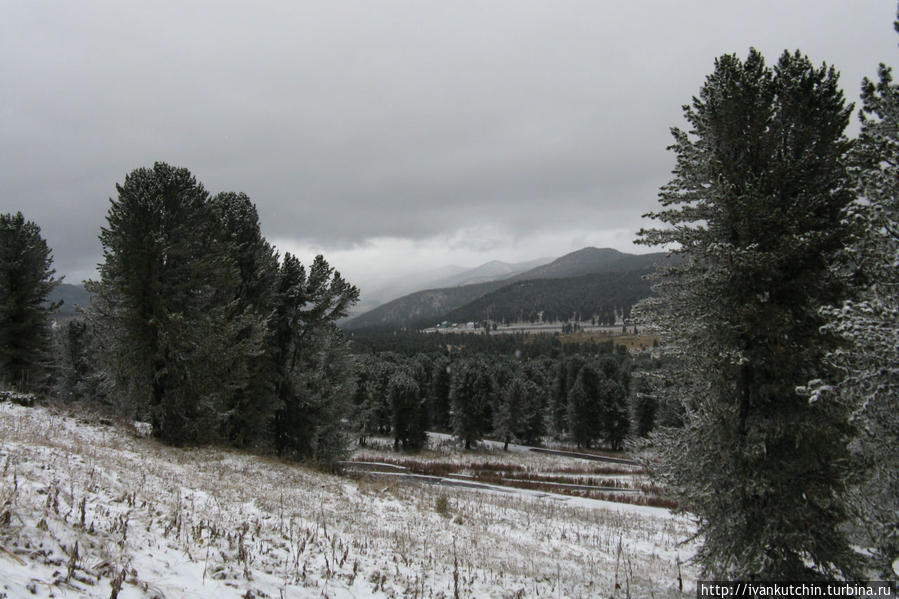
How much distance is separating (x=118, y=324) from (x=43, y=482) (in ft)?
41.1

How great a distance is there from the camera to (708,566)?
362 inches

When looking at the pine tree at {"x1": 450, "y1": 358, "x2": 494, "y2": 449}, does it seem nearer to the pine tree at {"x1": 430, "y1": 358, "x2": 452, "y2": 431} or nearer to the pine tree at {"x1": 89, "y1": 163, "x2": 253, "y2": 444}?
the pine tree at {"x1": 430, "y1": 358, "x2": 452, "y2": 431}

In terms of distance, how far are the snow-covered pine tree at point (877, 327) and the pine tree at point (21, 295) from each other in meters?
40.5

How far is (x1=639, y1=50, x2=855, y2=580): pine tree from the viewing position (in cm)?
862

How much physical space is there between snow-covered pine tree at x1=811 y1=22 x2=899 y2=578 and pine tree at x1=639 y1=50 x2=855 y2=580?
2.30 ft

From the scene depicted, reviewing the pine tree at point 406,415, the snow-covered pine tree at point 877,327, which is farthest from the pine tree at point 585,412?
the snow-covered pine tree at point 877,327

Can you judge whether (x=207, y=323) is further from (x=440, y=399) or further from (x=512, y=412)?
(x=440, y=399)

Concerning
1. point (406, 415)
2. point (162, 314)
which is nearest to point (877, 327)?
point (162, 314)

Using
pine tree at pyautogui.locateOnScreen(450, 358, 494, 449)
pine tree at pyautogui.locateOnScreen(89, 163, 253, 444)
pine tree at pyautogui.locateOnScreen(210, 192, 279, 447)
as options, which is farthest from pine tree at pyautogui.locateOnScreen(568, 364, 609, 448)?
pine tree at pyautogui.locateOnScreen(89, 163, 253, 444)

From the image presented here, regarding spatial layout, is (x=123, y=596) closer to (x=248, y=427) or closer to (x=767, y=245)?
(x=767, y=245)

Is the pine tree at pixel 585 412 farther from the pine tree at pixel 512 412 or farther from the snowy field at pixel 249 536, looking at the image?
the snowy field at pixel 249 536

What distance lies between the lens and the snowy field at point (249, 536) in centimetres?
586

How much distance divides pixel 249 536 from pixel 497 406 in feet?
244

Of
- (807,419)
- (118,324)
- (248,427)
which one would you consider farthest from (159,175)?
(807,419)
